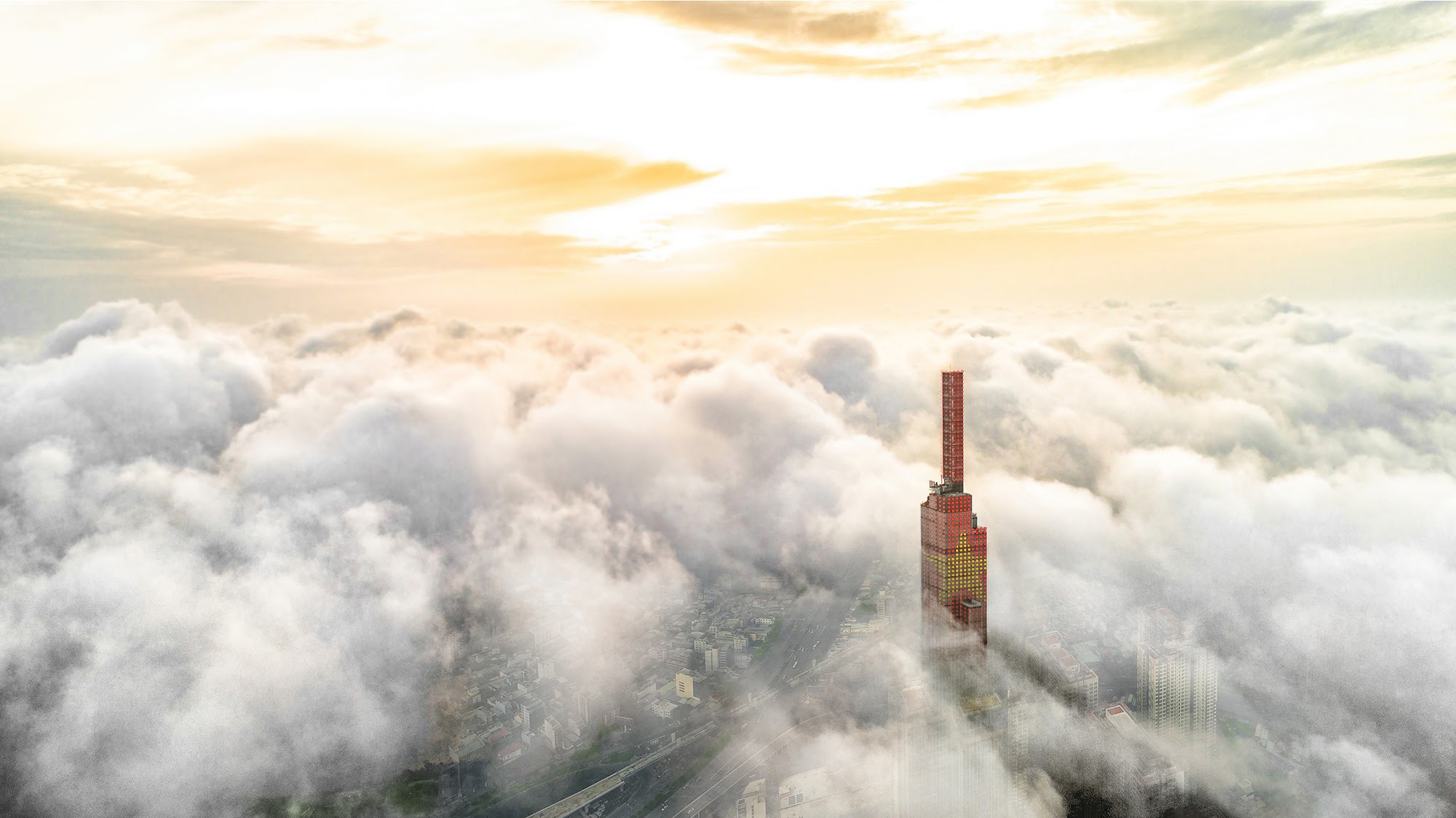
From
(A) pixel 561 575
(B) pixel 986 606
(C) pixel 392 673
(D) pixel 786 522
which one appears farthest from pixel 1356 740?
(C) pixel 392 673

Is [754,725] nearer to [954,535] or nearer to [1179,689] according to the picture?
[954,535]

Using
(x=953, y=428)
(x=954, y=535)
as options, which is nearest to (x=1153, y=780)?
(x=954, y=535)

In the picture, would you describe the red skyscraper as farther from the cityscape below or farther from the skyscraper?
the skyscraper

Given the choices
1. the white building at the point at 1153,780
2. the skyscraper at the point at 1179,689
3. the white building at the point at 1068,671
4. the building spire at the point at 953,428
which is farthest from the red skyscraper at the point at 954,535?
the skyscraper at the point at 1179,689

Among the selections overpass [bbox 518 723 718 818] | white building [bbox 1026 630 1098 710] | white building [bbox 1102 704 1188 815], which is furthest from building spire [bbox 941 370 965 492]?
overpass [bbox 518 723 718 818]

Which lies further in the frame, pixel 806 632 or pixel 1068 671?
pixel 806 632

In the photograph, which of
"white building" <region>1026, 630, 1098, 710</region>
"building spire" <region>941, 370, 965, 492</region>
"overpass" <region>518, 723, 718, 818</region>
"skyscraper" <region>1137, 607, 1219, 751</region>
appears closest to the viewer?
"overpass" <region>518, 723, 718, 818</region>

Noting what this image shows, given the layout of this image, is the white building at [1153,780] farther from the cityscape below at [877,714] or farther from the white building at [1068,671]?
the white building at [1068,671]

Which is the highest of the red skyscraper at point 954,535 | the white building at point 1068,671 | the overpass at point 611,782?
the red skyscraper at point 954,535
